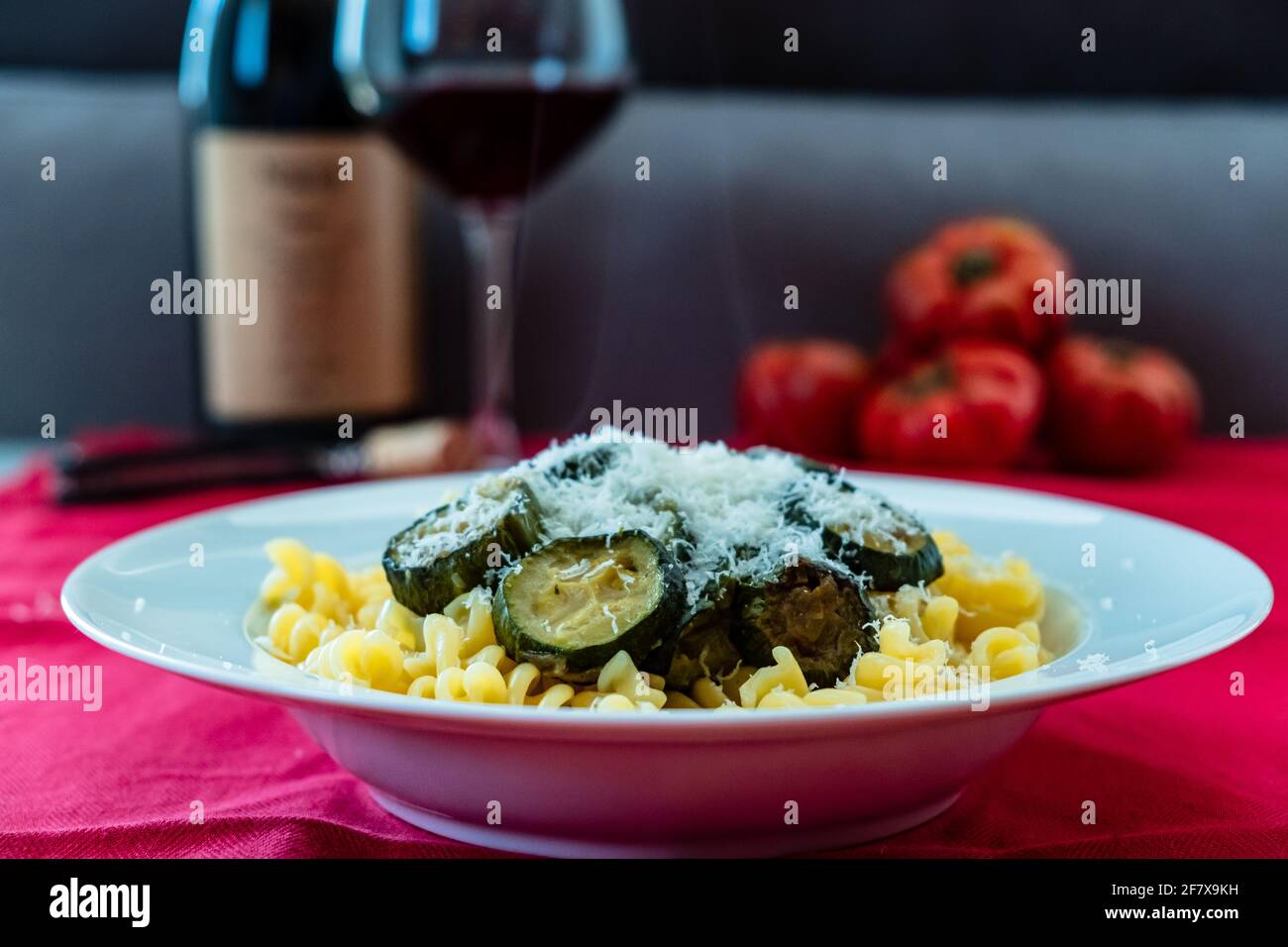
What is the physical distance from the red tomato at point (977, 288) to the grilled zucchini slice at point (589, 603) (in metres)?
1.67

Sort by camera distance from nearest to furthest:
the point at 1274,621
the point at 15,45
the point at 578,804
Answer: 1. the point at 578,804
2. the point at 1274,621
3. the point at 15,45

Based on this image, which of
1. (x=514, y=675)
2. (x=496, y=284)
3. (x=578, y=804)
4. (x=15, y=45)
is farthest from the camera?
(x=15, y=45)

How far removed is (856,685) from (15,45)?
2.63 metres

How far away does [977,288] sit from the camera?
252cm

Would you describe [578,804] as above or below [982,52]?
below

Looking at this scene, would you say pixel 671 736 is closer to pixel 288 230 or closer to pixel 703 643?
pixel 703 643

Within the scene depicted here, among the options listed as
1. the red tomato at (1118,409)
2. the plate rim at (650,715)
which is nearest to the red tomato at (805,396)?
the red tomato at (1118,409)

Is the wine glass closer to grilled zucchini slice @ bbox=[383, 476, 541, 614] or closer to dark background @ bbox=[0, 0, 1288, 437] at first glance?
dark background @ bbox=[0, 0, 1288, 437]

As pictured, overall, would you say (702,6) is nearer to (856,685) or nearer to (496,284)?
(496,284)

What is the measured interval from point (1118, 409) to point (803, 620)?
5.00ft

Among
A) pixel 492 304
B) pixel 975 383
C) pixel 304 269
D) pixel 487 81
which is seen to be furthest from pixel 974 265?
pixel 304 269
